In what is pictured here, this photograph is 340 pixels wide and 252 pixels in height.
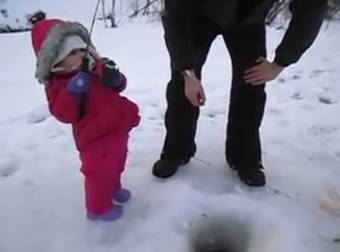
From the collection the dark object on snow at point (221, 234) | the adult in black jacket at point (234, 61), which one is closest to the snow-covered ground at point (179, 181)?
the dark object on snow at point (221, 234)

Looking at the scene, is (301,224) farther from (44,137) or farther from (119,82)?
(44,137)

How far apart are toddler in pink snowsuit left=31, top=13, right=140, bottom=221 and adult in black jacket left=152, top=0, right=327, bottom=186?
0.27 meters

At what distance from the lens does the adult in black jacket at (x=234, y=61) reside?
1812 millimetres

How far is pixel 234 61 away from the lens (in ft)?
6.83

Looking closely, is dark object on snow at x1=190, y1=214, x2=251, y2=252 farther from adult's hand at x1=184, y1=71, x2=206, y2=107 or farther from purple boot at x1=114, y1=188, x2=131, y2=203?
adult's hand at x1=184, y1=71, x2=206, y2=107

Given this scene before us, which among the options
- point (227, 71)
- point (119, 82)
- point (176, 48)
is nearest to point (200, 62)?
point (176, 48)

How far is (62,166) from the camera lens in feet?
8.01

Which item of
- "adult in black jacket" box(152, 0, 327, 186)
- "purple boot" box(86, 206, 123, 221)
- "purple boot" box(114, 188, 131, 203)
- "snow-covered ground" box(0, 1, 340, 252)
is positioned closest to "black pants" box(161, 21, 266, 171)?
"adult in black jacket" box(152, 0, 327, 186)

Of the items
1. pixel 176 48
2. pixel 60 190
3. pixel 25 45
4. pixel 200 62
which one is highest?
pixel 176 48

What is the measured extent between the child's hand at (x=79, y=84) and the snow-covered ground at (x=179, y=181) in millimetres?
606

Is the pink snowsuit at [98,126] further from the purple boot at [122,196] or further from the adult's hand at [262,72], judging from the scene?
the adult's hand at [262,72]

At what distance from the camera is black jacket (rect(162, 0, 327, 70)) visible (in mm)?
1757

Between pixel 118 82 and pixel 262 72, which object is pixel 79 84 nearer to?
pixel 118 82

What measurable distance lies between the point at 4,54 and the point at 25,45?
0.97 feet
